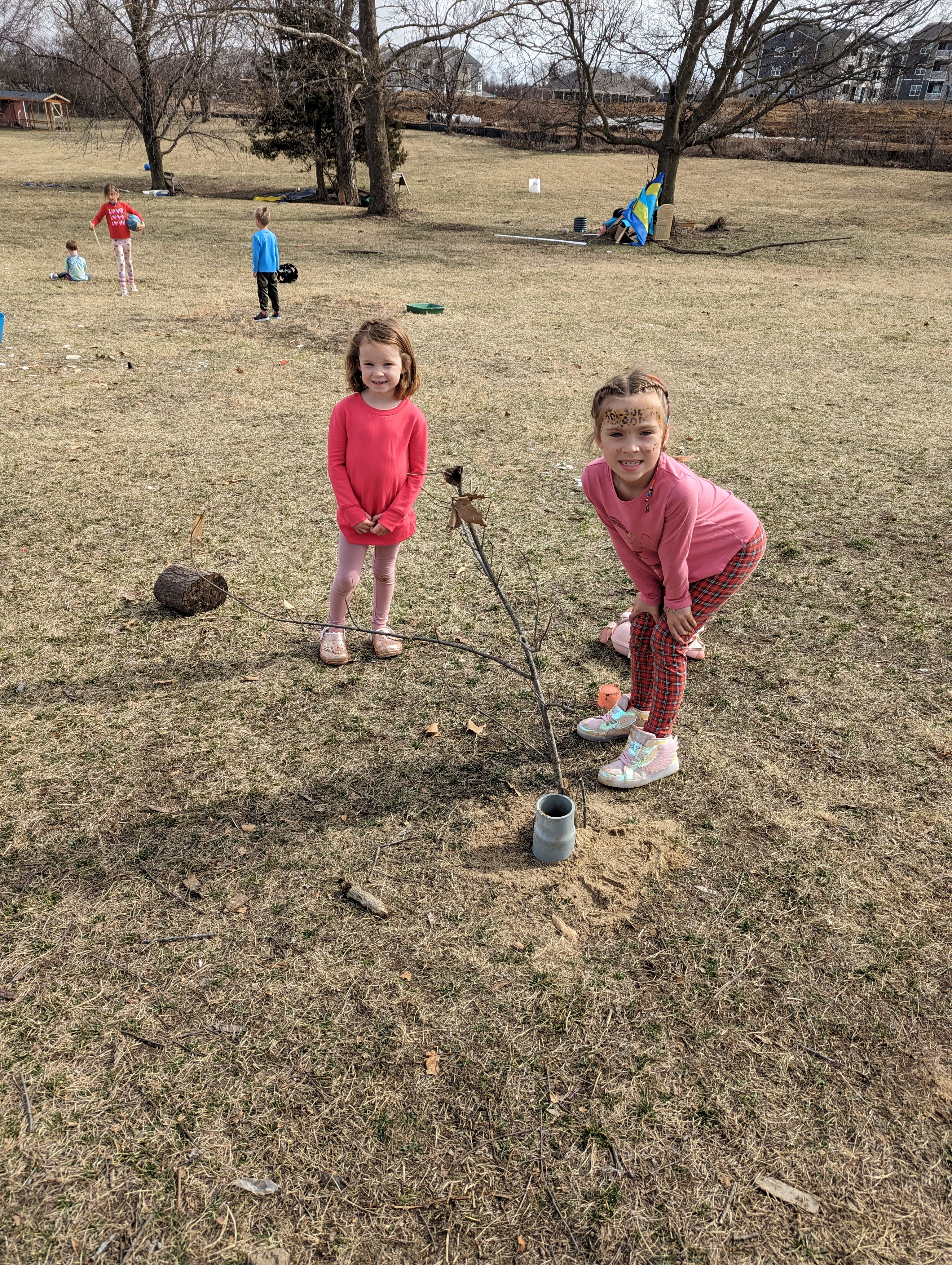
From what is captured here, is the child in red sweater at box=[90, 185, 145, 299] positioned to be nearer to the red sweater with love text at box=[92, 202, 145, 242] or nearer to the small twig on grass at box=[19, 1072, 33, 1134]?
the red sweater with love text at box=[92, 202, 145, 242]

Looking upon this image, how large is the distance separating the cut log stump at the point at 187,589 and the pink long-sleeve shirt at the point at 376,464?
109cm

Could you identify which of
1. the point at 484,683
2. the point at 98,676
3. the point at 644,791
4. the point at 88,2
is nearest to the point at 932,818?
the point at 644,791

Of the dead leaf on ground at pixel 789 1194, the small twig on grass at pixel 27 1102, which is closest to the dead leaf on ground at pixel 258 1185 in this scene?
the small twig on grass at pixel 27 1102

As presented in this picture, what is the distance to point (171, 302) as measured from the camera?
1188cm

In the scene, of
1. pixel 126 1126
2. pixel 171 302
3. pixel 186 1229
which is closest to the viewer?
pixel 186 1229

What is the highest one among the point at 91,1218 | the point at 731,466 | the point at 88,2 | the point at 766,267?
the point at 88,2

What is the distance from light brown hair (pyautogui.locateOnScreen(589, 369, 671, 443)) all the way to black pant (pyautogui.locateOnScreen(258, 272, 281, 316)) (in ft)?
29.4

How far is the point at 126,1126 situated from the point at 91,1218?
22 centimetres

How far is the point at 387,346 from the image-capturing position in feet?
11.2

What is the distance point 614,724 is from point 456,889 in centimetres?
109

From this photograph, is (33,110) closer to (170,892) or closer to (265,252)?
(265,252)

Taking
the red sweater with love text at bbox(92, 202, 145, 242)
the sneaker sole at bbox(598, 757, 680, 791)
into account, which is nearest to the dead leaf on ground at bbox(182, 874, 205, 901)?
the sneaker sole at bbox(598, 757, 680, 791)

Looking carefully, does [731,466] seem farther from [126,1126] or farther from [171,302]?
[171,302]

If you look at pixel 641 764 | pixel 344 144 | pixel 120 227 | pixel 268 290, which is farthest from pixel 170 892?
pixel 344 144
